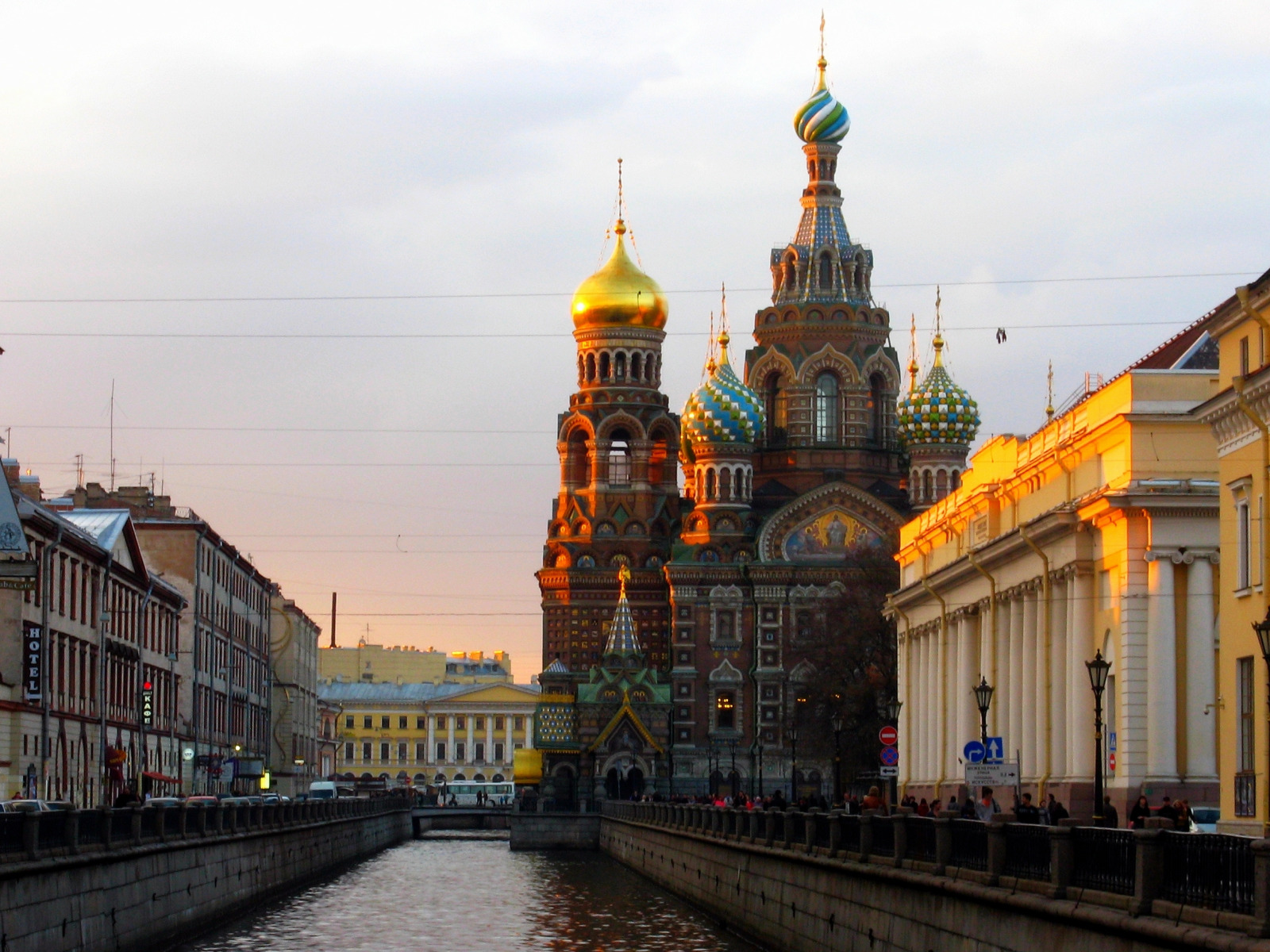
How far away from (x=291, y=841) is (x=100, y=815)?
81.9ft

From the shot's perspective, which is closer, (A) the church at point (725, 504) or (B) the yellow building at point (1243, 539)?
(B) the yellow building at point (1243, 539)

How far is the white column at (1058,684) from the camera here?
157 feet

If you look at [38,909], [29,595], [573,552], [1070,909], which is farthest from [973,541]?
[573,552]

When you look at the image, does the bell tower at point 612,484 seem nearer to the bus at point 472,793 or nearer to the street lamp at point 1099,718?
the bus at point 472,793

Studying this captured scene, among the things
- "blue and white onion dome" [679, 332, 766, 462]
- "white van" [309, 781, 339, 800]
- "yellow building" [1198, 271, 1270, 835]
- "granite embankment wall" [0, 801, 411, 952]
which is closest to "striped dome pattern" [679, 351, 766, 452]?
"blue and white onion dome" [679, 332, 766, 462]

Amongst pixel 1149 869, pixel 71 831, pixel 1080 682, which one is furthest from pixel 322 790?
pixel 1149 869

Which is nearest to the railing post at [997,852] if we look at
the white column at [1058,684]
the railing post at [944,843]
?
the railing post at [944,843]

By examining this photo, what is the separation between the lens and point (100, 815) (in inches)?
1309

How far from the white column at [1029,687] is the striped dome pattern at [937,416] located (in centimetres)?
6508

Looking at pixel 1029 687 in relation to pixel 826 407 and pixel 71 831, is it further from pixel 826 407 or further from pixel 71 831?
pixel 826 407

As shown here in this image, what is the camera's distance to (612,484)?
4904 inches

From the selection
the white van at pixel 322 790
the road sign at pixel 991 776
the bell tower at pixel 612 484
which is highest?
the bell tower at pixel 612 484

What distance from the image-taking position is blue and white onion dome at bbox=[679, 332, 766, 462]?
388 ft

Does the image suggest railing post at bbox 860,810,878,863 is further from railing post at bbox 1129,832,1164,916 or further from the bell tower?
the bell tower
